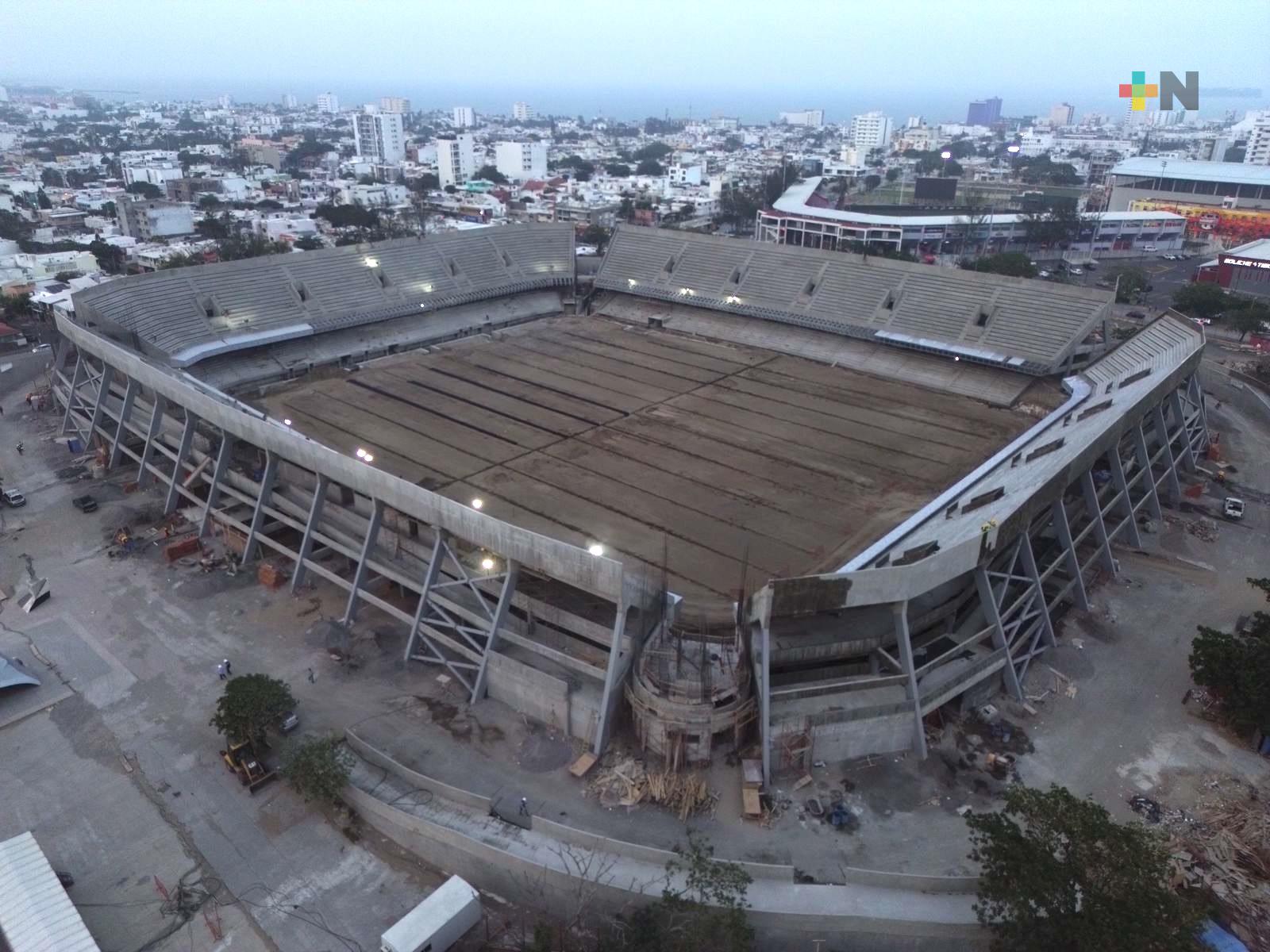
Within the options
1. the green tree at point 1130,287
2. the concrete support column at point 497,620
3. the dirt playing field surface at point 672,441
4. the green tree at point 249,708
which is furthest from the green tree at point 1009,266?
the green tree at point 249,708

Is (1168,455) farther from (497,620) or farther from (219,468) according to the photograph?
(219,468)

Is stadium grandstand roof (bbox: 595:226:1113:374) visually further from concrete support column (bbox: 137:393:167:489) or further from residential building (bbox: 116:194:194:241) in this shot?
residential building (bbox: 116:194:194:241)

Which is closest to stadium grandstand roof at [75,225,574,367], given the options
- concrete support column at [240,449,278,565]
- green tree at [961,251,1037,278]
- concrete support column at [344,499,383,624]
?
concrete support column at [240,449,278,565]

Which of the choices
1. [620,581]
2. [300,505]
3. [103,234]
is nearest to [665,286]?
[300,505]

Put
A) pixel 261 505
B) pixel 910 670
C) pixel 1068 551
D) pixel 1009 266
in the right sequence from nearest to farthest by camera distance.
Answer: pixel 910 670 < pixel 1068 551 < pixel 261 505 < pixel 1009 266

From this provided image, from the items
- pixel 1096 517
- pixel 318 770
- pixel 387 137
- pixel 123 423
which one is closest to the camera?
pixel 318 770

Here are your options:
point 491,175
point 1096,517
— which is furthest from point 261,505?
point 491,175

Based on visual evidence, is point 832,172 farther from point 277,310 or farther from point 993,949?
point 993,949
